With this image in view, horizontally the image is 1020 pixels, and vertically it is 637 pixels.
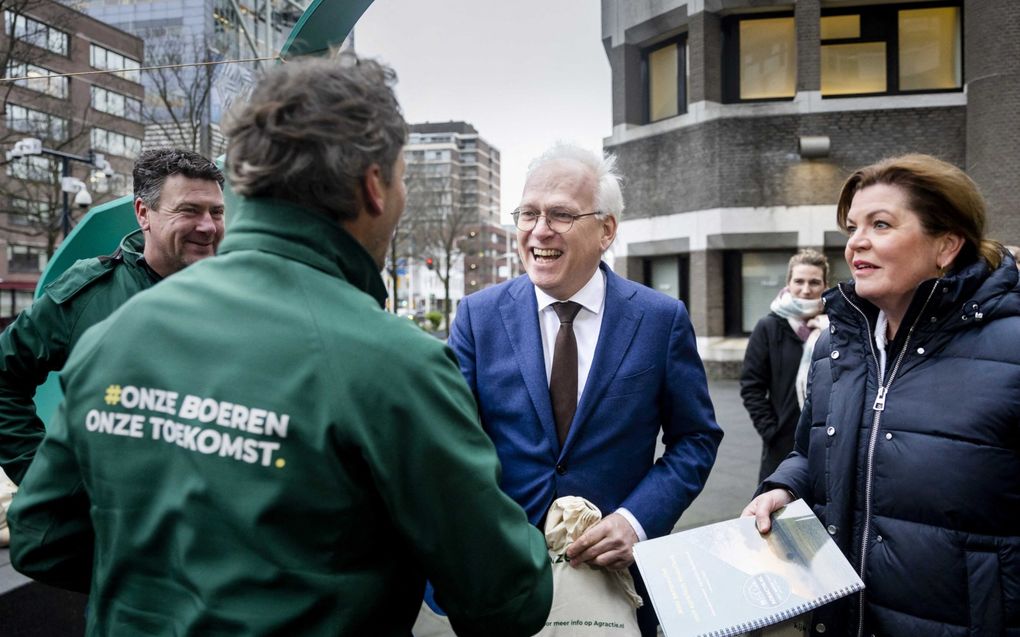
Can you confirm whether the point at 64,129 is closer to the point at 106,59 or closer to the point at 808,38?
the point at 808,38

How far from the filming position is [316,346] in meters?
1.10

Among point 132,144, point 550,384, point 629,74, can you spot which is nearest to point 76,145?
point 629,74

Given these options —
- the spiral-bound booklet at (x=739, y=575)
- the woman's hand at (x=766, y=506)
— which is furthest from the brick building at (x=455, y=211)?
the woman's hand at (x=766, y=506)

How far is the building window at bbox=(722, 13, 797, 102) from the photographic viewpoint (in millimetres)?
15055

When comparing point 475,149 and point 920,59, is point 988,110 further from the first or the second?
point 475,149

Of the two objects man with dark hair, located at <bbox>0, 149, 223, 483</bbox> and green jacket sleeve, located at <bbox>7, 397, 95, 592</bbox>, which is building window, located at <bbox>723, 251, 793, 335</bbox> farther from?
green jacket sleeve, located at <bbox>7, 397, 95, 592</bbox>

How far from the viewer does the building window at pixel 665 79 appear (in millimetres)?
15641

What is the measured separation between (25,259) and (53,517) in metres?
52.4

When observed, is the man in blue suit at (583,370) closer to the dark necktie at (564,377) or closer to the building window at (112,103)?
the dark necktie at (564,377)

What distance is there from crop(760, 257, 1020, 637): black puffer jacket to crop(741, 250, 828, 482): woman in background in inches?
116

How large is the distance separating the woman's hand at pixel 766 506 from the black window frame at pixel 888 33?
14.8 meters

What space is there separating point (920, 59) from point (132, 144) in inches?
1971

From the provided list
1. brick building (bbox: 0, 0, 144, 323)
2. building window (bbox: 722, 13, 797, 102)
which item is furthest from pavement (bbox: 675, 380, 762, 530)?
brick building (bbox: 0, 0, 144, 323)

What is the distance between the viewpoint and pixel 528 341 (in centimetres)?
245
